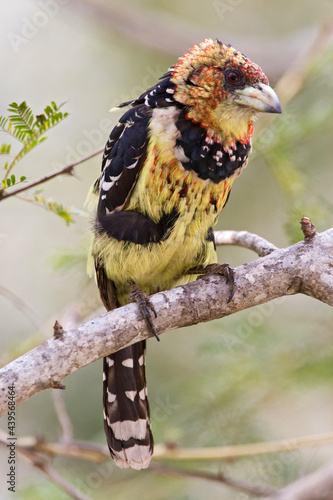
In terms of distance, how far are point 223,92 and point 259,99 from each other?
0.57ft

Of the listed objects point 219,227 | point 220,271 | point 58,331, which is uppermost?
point 219,227

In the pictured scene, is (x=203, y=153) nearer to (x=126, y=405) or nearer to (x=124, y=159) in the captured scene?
(x=124, y=159)

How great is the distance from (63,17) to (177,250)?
4151mm

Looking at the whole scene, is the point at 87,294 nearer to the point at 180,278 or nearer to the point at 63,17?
the point at 180,278

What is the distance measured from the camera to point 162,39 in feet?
17.3

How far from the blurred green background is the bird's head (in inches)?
23.5

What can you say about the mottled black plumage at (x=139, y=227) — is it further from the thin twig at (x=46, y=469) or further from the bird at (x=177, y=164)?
the thin twig at (x=46, y=469)

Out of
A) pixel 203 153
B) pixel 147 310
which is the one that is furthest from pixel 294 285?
pixel 203 153

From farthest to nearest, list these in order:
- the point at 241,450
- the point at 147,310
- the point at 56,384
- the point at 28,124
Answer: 1. the point at 241,450
2. the point at 147,310
3. the point at 28,124
4. the point at 56,384

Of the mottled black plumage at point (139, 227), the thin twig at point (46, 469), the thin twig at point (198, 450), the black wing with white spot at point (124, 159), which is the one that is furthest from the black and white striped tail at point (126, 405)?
the black wing with white spot at point (124, 159)

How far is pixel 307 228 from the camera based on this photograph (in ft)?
8.40

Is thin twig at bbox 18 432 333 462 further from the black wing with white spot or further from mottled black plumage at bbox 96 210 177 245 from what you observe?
the black wing with white spot

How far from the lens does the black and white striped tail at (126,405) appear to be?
3.19 m

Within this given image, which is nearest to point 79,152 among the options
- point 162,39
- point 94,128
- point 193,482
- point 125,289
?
point 94,128
